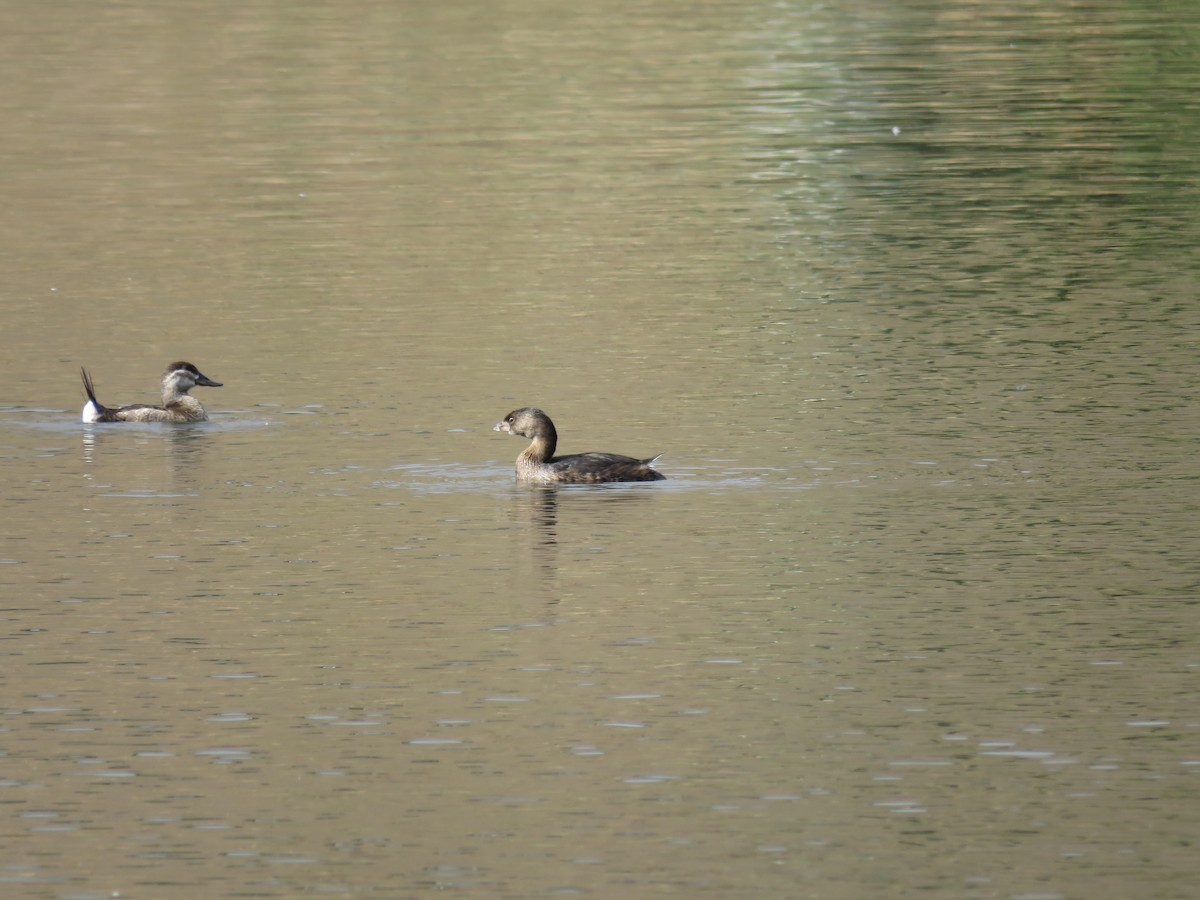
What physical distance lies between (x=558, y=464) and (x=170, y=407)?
14.9 feet

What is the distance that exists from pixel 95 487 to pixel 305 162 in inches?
846

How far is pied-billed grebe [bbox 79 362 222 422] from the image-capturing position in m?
22.7

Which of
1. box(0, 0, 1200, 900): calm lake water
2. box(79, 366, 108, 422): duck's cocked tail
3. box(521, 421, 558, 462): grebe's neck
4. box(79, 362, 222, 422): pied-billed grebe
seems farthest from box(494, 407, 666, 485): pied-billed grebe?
box(79, 366, 108, 422): duck's cocked tail

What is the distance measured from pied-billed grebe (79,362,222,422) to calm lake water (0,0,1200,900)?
0.16 metres

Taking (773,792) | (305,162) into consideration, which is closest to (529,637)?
(773,792)

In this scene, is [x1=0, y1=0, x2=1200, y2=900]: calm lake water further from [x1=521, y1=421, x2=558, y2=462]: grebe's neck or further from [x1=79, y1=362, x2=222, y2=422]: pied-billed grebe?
[x1=521, y1=421, x2=558, y2=462]: grebe's neck

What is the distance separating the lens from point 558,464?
1984 cm

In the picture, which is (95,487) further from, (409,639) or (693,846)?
(693,846)

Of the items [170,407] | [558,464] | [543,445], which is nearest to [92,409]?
[170,407]

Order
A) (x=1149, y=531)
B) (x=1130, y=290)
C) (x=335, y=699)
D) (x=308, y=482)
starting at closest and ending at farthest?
(x=335, y=699) → (x=1149, y=531) → (x=308, y=482) → (x=1130, y=290)

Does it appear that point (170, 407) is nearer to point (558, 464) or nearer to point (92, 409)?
point (92, 409)

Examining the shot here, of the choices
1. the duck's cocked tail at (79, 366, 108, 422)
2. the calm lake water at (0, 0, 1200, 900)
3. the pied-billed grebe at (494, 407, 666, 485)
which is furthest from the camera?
the duck's cocked tail at (79, 366, 108, 422)

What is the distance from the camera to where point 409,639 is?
597 inches

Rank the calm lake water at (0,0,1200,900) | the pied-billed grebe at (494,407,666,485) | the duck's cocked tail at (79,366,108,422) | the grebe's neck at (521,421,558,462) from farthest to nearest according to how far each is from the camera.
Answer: the duck's cocked tail at (79,366,108,422), the grebe's neck at (521,421,558,462), the pied-billed grebe at (494,407,666,485), the calm lake water at (0,0,1200,900)
